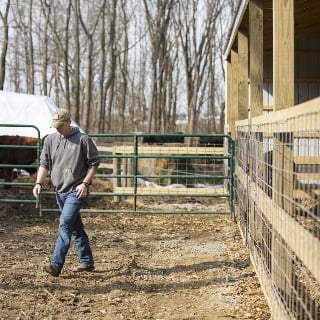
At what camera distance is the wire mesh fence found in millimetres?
3180

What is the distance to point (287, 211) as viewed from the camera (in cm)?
435

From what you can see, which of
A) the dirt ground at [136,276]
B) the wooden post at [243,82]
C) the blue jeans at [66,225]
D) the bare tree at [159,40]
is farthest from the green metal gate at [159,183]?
the bare tree at [159,40]

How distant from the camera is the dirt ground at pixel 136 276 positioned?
5.22 m

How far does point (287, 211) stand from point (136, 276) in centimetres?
260

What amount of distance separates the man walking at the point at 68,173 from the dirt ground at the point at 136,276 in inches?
14.2

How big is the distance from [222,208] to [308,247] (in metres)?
9.44

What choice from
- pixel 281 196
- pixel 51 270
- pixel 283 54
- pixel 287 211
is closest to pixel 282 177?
pixel 281 196

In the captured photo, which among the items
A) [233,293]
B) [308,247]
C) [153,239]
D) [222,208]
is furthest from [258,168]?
[222,208]

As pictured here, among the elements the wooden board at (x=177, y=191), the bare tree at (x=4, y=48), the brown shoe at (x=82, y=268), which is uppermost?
the bare tree at (x=4, y=48)

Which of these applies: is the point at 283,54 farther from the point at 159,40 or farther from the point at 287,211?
the point at 159,40


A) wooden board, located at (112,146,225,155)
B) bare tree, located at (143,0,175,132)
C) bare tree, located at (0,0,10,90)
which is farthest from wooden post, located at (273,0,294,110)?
bare tree, located at (143,0,175,132)

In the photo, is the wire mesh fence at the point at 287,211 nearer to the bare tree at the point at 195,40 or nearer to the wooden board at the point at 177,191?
the wooden board at the point at 177,191

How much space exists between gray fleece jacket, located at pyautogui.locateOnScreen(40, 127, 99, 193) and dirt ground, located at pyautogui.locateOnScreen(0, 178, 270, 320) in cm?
102

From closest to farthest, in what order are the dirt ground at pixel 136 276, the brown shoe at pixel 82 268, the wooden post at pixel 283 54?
1. the wooden post at pixel 283 54
2. the dirt ground at pixel 136 276
3. the brown shoe at pixel 82 268
